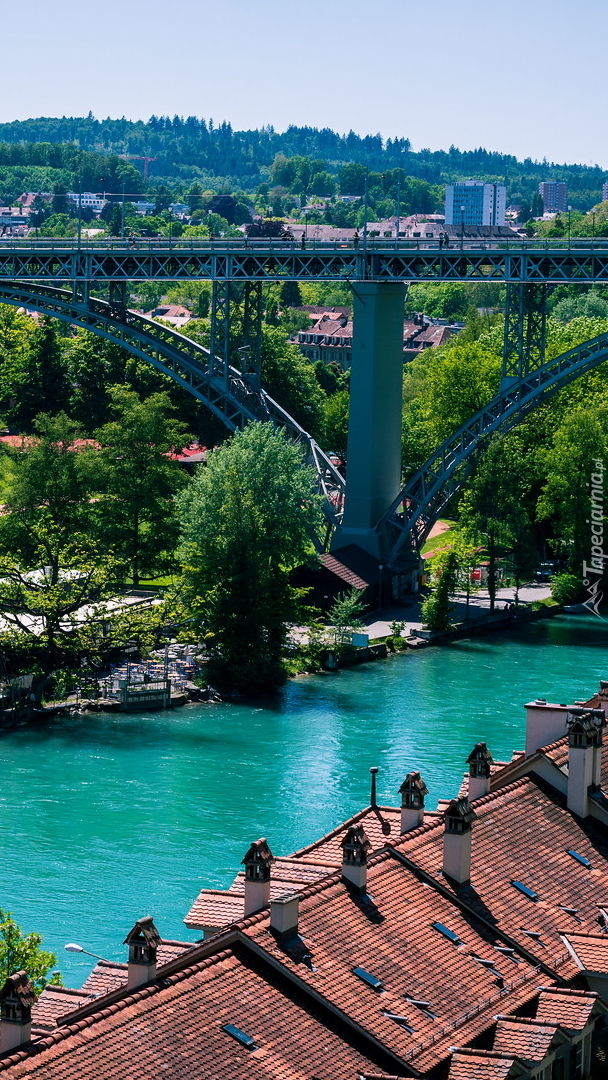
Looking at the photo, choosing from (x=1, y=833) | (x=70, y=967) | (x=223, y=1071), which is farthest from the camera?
(x=1, y=833)

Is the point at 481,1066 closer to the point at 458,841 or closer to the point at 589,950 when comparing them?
the point at 589,950

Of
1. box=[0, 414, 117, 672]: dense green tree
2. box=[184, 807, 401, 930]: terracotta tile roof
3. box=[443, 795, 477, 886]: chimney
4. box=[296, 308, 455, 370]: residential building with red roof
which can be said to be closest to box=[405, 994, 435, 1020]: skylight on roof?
box=[184, 807, 401, 930]: terracotta tile roof

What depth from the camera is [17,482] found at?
3339 inches

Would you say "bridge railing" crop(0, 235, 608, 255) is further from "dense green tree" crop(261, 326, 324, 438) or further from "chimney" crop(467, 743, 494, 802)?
"chimney" crop(467, 743, 494, 802)

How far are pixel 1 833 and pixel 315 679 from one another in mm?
23251

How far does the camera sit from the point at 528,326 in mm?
90688

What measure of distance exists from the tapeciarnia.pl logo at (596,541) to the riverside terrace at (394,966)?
5359 cm

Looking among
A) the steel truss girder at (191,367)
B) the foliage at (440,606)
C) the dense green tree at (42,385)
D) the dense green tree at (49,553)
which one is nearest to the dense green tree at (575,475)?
the steel truss girder at (191,367)

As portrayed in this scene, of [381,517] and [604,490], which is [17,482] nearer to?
[381,517]

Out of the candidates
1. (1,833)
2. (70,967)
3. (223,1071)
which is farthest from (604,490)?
(223,1071)

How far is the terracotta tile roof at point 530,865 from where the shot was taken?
3516 cm

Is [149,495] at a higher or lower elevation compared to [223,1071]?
higher

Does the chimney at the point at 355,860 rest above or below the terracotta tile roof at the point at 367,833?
above

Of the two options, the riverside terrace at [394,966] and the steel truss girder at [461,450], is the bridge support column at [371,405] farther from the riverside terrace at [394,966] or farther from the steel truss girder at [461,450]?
the riverside terrace at [394,966]
